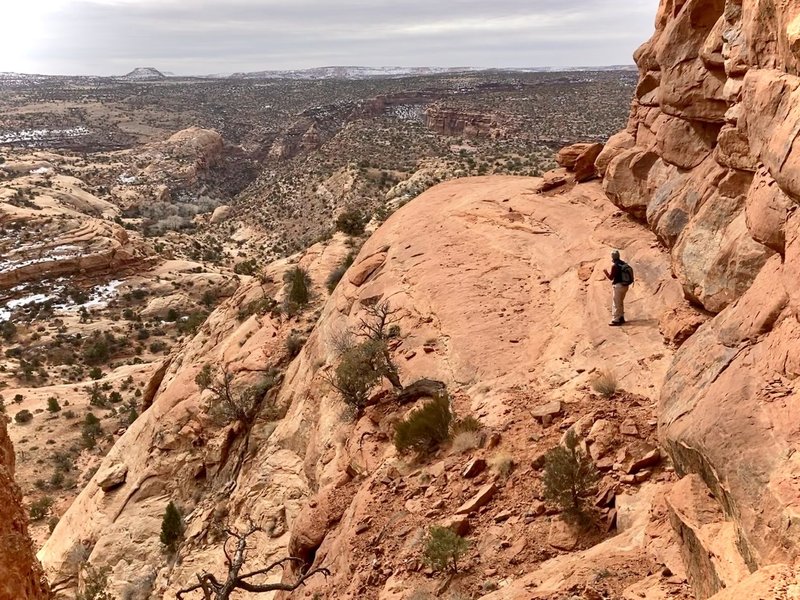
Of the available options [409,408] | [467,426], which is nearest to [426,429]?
[467,426]

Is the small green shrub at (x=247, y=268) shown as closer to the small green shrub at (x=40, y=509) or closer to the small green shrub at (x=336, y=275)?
the small green shrub at (x=336, y=275)

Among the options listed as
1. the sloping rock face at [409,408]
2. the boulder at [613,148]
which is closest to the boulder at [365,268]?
the sloping rock face at [409,408]

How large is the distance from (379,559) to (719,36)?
10671mm

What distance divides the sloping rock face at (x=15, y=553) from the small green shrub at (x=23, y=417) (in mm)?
23629

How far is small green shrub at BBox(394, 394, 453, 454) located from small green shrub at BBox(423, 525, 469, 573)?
7.77 ft

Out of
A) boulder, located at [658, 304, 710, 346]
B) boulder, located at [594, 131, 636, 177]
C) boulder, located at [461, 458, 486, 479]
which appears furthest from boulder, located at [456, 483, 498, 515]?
boulder, located at [594, 131, 636, 177]

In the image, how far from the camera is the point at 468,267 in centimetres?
1488

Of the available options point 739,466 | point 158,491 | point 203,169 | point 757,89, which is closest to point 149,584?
point 158,491

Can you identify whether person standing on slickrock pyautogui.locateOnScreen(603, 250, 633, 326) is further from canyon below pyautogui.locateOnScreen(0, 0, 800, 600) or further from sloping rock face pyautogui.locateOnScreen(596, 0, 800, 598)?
sloping rock face pyautogui.locateOnScreen(596, 0, 800, 598)

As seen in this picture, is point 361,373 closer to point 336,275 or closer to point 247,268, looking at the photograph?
point 336,275

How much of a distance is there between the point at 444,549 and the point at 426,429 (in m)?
2.78

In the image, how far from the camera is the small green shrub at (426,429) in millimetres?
9781

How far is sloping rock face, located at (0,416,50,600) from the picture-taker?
204 inches

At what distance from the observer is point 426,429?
9.80 m
